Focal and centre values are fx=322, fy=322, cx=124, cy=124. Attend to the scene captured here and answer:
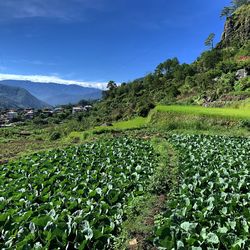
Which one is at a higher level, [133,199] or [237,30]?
[237,30]

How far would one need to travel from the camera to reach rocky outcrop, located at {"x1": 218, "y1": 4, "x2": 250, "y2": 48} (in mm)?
71438

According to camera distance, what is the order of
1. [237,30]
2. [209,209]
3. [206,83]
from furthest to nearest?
[237,30]
[206,83]
[209,209]

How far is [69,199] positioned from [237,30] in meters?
78.4

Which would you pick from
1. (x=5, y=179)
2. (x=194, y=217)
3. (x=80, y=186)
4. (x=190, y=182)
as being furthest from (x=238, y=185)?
(x=5, y=179)

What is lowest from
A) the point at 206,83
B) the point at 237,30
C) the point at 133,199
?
the point at 133,199

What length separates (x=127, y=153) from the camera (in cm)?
1399

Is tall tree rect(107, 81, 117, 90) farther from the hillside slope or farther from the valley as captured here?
the valley

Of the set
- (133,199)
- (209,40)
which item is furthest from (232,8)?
(133,199)

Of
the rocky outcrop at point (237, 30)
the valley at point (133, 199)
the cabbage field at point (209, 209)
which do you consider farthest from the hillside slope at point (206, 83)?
the cabbage field at point (209, 209)

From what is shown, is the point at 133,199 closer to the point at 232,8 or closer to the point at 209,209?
the point at 209,209

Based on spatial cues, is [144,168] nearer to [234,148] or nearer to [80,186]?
[80,186]

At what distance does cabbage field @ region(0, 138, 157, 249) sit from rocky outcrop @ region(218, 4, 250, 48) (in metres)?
64.4

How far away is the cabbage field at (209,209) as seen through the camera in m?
5.41

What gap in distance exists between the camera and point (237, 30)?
76.6 metres
